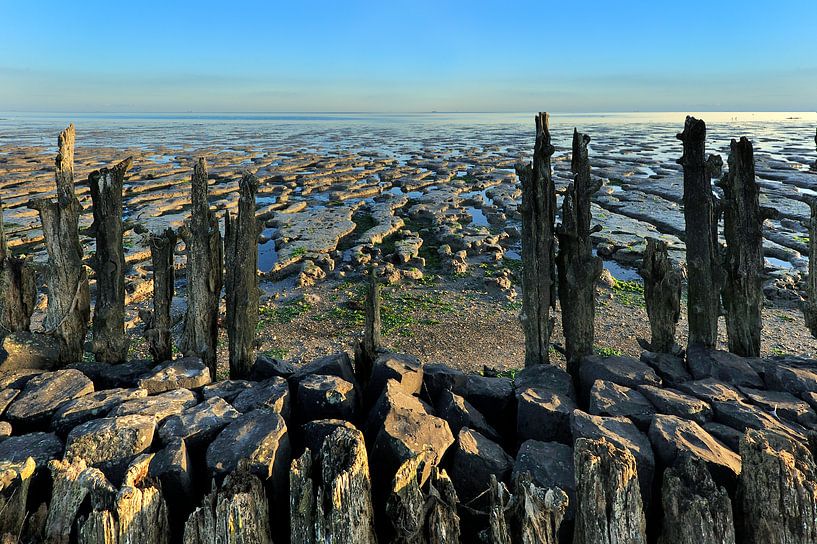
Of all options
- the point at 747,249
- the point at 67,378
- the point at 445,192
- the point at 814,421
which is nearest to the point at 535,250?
the point at 747,249

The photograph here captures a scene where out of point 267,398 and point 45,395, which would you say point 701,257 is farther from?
point 45,395

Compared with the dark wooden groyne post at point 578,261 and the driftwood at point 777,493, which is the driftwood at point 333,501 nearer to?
the driftwood at point 777,493

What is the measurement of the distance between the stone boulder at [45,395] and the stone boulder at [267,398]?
5.06 ft

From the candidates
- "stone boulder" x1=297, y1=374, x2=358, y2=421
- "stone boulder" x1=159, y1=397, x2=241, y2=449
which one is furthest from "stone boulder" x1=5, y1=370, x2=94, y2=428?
"stone boulder" x1=297, y1=374, x2=358, y2=421

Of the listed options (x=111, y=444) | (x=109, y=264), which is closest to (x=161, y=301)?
(x=109, y=264)

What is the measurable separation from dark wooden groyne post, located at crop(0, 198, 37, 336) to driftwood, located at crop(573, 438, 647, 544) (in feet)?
21.0

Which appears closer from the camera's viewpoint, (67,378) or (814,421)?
(814,421)

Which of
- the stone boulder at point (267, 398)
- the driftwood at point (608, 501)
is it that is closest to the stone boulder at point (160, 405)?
the stone boulder at point (267, 398)

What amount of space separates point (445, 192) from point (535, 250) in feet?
69.6

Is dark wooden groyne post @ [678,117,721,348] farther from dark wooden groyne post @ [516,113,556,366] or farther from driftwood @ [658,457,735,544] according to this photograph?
driftwood @ [658,457,735,544]

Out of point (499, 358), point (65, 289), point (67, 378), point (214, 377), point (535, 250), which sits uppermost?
point (535, 250)

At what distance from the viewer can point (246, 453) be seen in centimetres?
396

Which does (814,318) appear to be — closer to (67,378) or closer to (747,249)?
Result: (747,249)

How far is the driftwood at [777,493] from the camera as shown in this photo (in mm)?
3219
